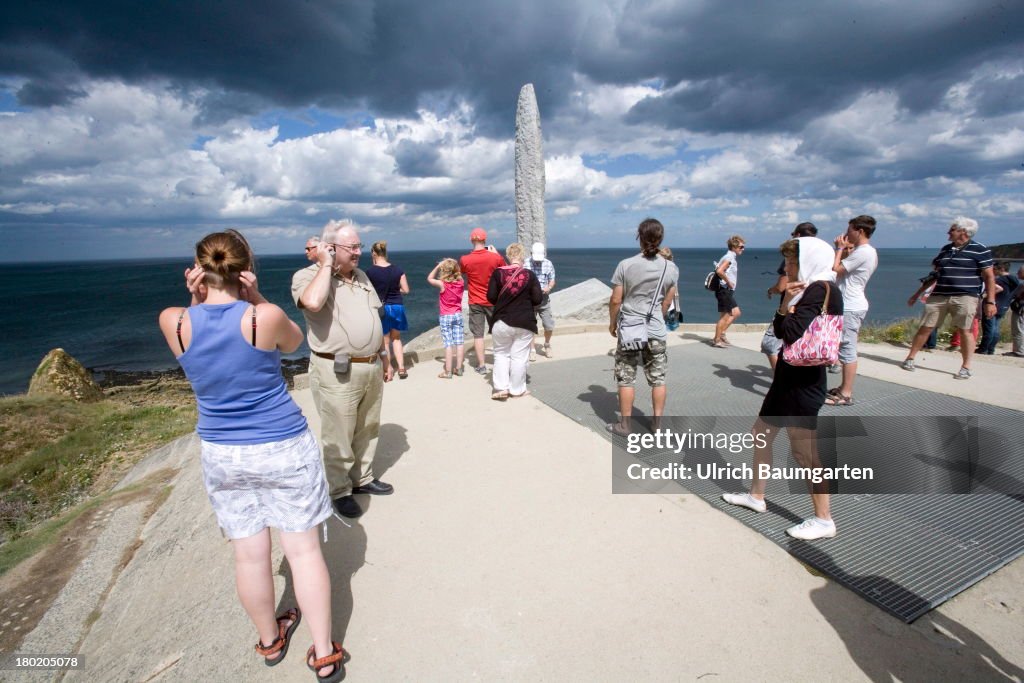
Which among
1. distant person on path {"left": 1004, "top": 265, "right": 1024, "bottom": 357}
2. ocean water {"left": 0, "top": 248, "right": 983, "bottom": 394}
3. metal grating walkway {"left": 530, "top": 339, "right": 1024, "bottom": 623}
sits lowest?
ocean water {"left": 0, "top": 248, "right": 983, "bottom": 394}

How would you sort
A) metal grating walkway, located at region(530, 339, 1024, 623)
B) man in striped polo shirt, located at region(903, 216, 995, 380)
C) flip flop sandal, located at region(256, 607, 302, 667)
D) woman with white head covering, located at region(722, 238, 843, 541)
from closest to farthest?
flip flop sandal, located at region(256, 607, 302, 667), metal grating walkway, located at region(530, 339, 1024, 623), woman with white head covering, located at region(722, 238, 843, 541), man in striped polo shirt, located at region(903, 216, 995, 380)

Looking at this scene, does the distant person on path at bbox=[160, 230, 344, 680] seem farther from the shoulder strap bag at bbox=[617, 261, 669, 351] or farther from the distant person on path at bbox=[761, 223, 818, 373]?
the shoulder strap bag at bbox=[617, 261, 669, 351]

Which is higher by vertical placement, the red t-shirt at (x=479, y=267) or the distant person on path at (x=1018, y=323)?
the red t-shirt at (x=479, y=267)

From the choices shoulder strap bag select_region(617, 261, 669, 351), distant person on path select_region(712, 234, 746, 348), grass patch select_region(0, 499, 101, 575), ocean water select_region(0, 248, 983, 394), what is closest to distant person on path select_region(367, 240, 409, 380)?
shoulder strap bag select_region(617, 261, 669, 351)

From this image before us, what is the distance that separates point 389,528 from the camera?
3.13 m

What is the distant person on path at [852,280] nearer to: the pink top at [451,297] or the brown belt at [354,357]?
the pink top at [451,297]

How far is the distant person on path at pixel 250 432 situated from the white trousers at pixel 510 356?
341 cm

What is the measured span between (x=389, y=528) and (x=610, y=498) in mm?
1544

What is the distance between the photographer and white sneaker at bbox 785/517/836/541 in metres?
2.84

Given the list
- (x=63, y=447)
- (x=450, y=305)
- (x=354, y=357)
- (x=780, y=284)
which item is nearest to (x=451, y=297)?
(x=450, y=305)

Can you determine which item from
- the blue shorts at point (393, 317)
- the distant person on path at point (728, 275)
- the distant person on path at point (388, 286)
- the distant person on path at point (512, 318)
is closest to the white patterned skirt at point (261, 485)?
the distant person on path at point (512, 318)

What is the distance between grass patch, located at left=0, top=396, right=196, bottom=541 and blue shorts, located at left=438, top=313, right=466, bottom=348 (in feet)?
12.7

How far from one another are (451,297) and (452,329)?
48cm

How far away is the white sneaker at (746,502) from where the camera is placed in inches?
125
